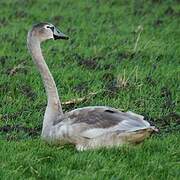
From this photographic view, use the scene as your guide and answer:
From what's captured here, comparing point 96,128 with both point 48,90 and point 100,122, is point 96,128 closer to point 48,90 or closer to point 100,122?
point 100,122

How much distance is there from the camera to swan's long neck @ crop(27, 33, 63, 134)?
7000 millimetres

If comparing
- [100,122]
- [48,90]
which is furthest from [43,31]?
[100,122]

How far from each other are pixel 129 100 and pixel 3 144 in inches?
99.9

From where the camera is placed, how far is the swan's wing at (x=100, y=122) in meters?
6.32

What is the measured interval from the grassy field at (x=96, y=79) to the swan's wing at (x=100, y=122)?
0.21 meters

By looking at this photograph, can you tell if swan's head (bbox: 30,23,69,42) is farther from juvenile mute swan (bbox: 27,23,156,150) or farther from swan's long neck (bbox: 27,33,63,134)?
juvenile mute swan (bbox: 27,23,156,150)

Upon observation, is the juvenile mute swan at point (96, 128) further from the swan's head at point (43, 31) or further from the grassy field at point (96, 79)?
the swan's head at point (43, 31)

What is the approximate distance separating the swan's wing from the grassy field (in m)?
0.21

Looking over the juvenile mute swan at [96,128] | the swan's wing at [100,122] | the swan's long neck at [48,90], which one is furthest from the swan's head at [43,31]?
the swan's wing at [100,122]

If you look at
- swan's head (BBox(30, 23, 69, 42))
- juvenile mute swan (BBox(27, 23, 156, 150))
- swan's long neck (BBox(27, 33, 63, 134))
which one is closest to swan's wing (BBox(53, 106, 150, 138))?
juvenile mute swan (BBox(27, 23, 156, 150))

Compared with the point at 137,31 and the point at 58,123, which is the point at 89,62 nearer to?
the point at 137,31

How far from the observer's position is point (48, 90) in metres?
7.23

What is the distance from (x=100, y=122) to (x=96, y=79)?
10.9ft

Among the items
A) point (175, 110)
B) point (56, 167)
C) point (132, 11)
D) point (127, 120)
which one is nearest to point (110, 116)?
point (127, 120)
